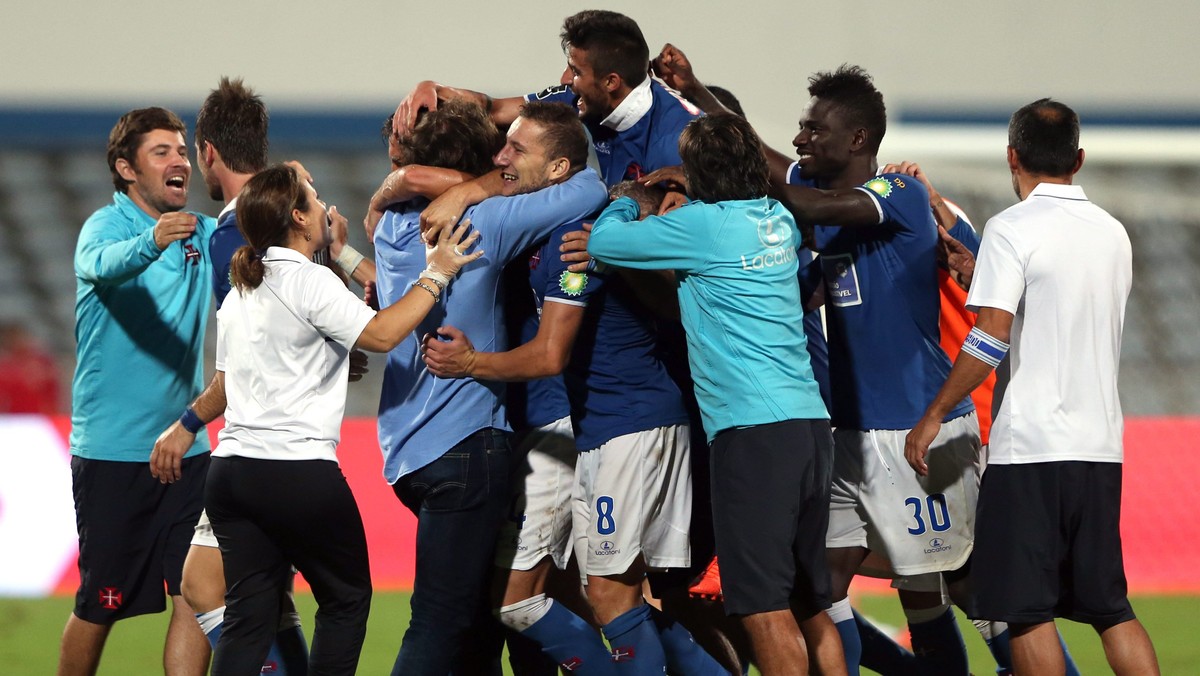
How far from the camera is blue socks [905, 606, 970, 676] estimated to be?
5055 mm

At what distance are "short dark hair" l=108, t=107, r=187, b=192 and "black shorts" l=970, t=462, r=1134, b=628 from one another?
3.69 metres

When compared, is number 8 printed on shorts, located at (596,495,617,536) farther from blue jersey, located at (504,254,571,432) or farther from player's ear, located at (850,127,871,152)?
player's ear, located at (850,127,871,152)

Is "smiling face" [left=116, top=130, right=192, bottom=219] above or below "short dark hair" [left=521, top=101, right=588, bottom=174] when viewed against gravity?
below

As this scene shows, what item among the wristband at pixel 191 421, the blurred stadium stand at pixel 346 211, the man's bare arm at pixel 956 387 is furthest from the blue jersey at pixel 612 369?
the blurred stadium stand at pixel 346 211

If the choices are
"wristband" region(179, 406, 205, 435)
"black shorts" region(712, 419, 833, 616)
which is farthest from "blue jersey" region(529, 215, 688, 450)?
"wristband" region(179, 406, 205, 435)

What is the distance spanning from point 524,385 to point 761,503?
3.65 feet

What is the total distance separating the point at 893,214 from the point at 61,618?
592 centimetres

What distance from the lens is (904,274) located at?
4.85 metres

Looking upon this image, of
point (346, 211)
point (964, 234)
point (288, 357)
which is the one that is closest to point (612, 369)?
point (288, 357)

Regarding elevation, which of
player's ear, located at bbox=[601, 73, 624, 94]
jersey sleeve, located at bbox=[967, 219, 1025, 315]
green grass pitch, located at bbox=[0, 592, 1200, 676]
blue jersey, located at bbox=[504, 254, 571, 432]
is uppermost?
player's ear, located at bbox=[601, 73, 624, 94]

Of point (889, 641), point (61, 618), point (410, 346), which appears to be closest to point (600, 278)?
point (410, 346)

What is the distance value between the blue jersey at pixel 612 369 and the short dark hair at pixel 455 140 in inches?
18.0

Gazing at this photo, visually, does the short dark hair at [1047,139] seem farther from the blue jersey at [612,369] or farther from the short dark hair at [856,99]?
the blue jersey at [612,369]

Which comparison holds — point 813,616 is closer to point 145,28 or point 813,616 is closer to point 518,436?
point 518,436
